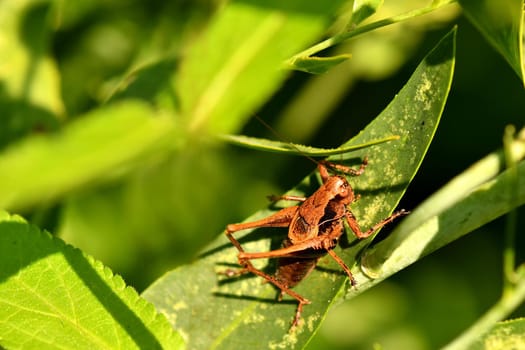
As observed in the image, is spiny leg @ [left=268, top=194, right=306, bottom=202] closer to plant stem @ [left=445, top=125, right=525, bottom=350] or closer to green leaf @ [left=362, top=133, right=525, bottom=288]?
green leaf @ [left=362, top=133, right=525, bottom=288]

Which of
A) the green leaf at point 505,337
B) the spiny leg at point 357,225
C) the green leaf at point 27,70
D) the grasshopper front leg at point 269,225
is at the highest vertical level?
the green leaf at point 27,70

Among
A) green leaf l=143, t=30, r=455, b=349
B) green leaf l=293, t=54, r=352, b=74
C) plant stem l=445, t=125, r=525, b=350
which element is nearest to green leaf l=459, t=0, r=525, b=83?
green leaf l=143, t=30, r=455, b=349

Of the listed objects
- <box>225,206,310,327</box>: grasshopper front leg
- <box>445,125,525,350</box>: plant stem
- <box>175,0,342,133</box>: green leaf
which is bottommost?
<box>445,125,525,350</box>: plant stem

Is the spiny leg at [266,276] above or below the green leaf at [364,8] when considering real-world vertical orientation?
below

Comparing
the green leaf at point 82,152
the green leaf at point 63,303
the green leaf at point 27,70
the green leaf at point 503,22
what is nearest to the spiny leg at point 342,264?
the green leaf at point 63,303

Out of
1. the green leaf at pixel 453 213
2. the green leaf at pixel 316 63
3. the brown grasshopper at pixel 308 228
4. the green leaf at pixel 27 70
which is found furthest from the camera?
the green leaf at pixel 27 70

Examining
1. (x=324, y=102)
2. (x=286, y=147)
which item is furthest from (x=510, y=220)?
(x=324, y=102)

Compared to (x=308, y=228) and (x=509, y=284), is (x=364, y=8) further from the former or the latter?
(x=308, y=228)

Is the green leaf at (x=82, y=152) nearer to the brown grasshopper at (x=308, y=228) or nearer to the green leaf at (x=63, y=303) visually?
the green leaf at (x=63, y=303)
